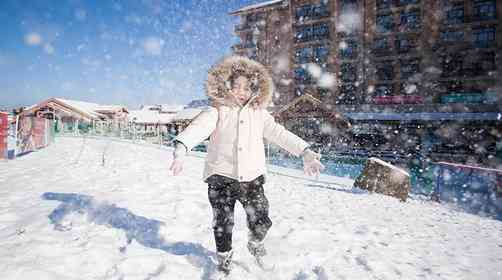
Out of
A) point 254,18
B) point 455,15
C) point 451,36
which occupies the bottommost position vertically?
point 451,36

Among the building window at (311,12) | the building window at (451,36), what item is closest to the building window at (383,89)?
the building window at (451,36)

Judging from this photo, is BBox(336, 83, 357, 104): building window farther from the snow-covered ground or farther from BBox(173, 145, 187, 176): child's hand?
BBox(173, 145, 187, 176): child's hand

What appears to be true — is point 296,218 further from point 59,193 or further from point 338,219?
point 59,193

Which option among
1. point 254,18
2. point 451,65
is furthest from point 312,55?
point 451,65

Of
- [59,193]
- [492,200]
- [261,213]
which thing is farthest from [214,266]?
[492,200]

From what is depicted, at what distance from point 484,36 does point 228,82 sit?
38056 mm

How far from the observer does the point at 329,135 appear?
24875 mm

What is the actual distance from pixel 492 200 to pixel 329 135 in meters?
16.8

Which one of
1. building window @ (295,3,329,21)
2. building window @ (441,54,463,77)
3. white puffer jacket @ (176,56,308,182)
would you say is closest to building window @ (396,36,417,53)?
building window @ (441,54,463,77)

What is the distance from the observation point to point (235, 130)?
241 cm

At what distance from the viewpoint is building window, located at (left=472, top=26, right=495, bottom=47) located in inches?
1145

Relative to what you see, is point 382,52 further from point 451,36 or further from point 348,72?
point 451,36

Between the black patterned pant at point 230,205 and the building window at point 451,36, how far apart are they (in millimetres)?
37347

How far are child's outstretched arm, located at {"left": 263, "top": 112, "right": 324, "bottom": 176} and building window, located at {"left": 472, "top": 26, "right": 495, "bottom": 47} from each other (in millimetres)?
37094
